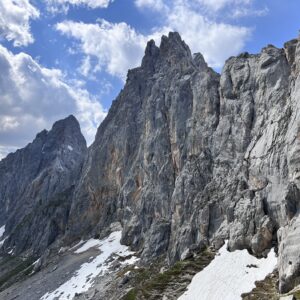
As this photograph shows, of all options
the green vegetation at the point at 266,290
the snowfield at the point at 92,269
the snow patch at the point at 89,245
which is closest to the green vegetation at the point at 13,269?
the snow patch at the point at 89,245

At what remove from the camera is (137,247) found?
85312 millimetres

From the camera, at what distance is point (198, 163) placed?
70.2 metres

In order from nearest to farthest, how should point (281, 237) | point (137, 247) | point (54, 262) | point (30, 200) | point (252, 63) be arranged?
point (281, 237) → point (252, 63) → point (137, 247) → point (54, 262) → point (30, 200)

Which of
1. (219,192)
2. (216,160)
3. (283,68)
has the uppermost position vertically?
(283,68)

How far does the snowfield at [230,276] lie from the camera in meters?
41.4

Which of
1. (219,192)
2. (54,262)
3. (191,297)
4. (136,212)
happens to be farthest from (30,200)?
(191,297)

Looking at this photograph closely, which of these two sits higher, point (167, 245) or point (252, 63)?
point (252, 63)

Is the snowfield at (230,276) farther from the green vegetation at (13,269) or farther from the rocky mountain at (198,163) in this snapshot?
the green vegetation at (13,269)

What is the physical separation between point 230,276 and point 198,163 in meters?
28.4

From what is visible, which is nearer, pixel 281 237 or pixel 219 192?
pixel 281 237

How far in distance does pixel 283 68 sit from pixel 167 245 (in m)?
37.2

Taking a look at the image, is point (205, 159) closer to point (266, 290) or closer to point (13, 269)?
point (266, 290)

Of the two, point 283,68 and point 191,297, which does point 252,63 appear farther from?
point 191,297

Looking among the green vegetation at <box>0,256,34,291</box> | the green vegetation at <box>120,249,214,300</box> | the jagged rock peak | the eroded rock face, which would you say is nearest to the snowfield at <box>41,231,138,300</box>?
the eroded rock face
